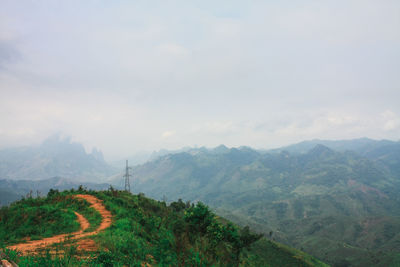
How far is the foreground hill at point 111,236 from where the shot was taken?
1247 cm

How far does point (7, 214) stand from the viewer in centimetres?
2634

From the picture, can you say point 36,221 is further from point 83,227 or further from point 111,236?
point 111,236

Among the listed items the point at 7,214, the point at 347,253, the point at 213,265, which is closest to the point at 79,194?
the point at 7,214

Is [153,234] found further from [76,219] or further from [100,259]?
[100,259]

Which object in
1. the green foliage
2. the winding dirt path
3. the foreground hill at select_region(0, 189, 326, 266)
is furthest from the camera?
the green foliage

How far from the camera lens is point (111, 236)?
18.1 meters

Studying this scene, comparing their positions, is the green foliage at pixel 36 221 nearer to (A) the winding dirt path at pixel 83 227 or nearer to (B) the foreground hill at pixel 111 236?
(B) the foreground hill at pixel 111 236

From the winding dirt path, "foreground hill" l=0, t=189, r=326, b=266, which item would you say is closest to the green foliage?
"foreground hill" l=0, t=189, r=326, b=266

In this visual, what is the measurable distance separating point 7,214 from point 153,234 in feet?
59.8

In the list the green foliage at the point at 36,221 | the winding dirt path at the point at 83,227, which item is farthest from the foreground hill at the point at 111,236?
the winding dirt path at the point at 83,227

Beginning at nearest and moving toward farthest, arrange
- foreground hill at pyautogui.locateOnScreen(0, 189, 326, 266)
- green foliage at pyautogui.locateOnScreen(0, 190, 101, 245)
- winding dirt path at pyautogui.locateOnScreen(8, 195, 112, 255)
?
foreground hill at pyautogui.locateOnScreen(0, 189, 326, 266) < winding dirt path at pyautogui.locateOnScreen(8, 195, 112, 255) < green foliage at pyautogui.locateOnScreen(0, 190, 101, 245)

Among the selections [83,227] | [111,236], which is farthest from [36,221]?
[111,236]

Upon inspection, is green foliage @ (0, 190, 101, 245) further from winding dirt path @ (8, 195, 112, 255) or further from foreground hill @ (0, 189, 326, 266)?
winding dirt path @ (8, 195, 112, 255)

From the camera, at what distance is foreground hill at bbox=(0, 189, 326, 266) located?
1247 centimetres
